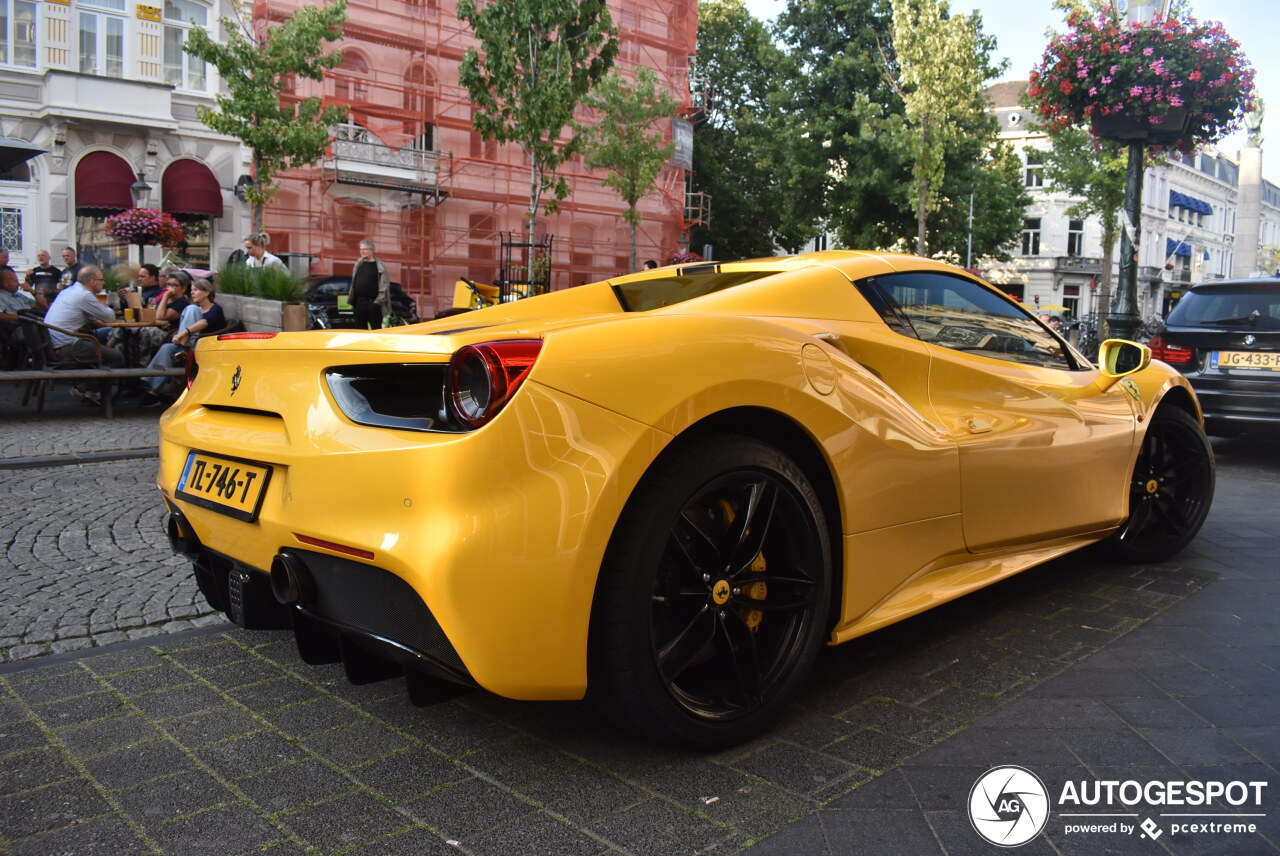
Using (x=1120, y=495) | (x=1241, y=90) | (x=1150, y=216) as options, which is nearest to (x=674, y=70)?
(x=1241, y=90)

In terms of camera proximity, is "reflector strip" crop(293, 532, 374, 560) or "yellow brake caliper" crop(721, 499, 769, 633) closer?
"reflector strip" crop(293, 532, 374, 560)

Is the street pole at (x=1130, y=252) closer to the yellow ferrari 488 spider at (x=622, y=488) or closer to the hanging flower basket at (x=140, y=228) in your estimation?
the yellow ferrari 488 spider at (x=622, y=488)

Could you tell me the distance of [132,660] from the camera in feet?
10.0

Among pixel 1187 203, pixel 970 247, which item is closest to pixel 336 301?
pixel 970 247

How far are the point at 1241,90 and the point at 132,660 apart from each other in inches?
409

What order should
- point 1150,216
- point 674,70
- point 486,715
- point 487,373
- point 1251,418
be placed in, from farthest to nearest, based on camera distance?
point 1150,216 → point 674,70 → point 1251,418 → point 486,715 → point 487,373

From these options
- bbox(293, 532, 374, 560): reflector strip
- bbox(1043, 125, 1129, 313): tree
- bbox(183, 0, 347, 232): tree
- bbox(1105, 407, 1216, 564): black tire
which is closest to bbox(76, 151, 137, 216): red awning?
bbox(183, 0, 347, 232): tree

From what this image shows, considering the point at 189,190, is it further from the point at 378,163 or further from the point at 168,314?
the point at 168,314

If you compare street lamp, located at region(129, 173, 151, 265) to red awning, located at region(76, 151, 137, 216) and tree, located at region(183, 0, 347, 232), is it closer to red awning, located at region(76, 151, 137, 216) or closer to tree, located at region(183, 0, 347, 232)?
red awning, located at region(76, 151, 137, 216)

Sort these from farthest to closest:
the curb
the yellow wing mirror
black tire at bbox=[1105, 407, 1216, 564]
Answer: the curb → black tire at bbox=[1105, 407, 1216, 564] → the yellow wing mirror

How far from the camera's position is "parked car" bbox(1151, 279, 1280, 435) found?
739 centimetres

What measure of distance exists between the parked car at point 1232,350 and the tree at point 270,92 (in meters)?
16.5

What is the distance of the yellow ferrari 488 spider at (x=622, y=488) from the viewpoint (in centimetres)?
205

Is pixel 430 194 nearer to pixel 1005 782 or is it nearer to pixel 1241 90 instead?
pixel 1241 90
